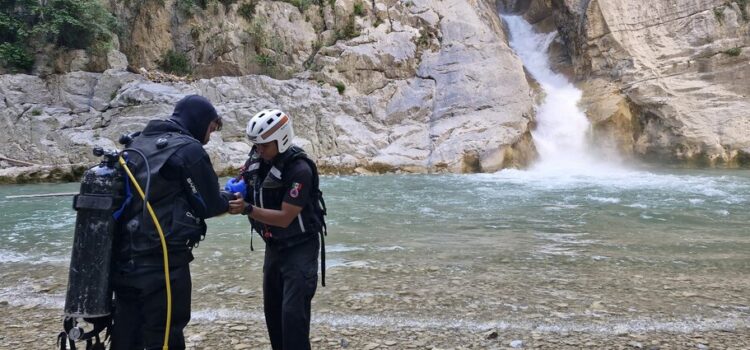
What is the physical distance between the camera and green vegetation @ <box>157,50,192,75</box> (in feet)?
83.0

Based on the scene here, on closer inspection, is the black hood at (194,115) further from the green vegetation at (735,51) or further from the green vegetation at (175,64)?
the green vegetation at (735,51)

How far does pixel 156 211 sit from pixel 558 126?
2481 cm

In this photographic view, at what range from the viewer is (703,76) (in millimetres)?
24078

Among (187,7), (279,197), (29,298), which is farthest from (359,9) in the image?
(279,197)

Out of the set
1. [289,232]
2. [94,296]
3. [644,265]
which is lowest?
[644,265]

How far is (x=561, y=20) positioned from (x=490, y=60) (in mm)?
6739

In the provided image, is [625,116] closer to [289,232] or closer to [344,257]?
[344,257]

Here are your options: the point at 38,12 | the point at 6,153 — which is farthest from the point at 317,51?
the point at 6,153

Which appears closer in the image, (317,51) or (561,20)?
(317,51)

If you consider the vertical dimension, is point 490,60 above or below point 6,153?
above

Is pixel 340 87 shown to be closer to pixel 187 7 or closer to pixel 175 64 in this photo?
pixel 175 64

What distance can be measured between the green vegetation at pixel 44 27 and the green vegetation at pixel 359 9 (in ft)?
41.3

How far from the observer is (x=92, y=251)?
241cm

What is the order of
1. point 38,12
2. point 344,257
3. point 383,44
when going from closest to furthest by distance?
point 344,257 < point 38,12 < point 383,44
